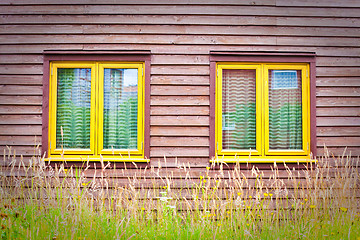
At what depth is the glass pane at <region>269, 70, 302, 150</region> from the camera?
4.78m

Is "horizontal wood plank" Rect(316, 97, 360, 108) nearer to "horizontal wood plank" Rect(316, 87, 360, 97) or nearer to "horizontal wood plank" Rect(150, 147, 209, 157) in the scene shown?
"horizontal wood plank" Rect(316, 87, 360, 97)

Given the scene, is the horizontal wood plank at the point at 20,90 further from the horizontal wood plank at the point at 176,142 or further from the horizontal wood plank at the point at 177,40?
the horizontal wood plank at the point at 176,142

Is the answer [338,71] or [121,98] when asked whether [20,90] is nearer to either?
[121,98]

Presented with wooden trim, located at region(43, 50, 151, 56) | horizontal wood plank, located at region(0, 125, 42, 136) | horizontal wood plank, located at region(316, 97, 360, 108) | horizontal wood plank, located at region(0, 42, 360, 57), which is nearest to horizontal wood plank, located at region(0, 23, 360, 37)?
horizontal wood plank, located at region(0, 42, 360, 57)

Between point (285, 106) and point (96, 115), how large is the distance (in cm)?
303

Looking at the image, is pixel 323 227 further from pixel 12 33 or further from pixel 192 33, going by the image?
pixel 12 33

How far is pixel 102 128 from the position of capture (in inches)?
186

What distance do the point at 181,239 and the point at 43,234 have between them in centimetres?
146

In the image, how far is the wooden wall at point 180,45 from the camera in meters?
4.64

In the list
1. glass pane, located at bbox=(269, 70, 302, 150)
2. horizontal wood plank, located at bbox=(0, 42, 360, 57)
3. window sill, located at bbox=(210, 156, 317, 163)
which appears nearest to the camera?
window sill, located at bbox=(210, 156, 317, 163)

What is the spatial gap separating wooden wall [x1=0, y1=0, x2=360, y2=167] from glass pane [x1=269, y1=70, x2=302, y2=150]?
0.32m

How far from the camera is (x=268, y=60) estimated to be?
474 centimetres

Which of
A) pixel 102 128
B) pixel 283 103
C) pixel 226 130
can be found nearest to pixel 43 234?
pixel 102 128

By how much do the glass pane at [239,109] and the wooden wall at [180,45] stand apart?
346mm
